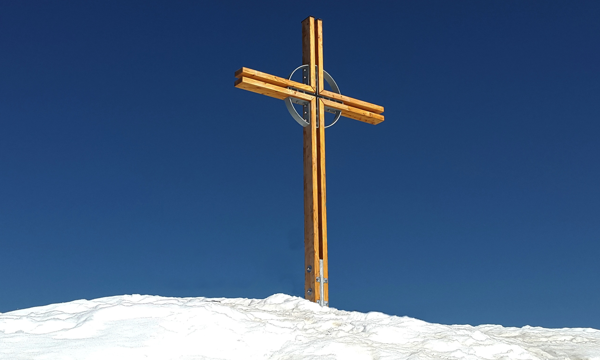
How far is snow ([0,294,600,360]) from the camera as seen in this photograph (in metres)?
4.36

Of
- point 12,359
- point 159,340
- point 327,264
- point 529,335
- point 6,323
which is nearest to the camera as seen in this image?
point 12,359

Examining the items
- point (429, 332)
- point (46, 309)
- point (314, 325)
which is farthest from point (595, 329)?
point (46, 309)

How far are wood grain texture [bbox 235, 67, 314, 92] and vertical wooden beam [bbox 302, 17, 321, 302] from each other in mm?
218

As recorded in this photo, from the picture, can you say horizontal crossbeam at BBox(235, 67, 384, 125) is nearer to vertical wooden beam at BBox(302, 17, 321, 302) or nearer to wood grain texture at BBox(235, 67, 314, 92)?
wood grain texture at BBox(235, 67, 314, 92)

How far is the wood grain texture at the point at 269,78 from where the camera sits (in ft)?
25.3

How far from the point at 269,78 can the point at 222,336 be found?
4.14 meters

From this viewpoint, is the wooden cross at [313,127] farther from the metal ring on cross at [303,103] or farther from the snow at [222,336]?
the snow at [222,336]

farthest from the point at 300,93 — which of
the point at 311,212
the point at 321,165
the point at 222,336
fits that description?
the point at 222,336

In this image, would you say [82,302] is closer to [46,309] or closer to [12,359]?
[46,309]

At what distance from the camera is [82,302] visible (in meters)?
5.86

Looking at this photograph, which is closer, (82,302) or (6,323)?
(6,323)

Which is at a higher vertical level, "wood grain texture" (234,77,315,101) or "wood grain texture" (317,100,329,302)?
"wood grain texture" (234,77,315,101)

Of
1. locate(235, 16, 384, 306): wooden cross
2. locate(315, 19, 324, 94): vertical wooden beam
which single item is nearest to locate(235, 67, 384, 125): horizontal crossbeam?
locate(235, 16, 384, 306): wooden cross

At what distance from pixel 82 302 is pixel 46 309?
34 centimetres
